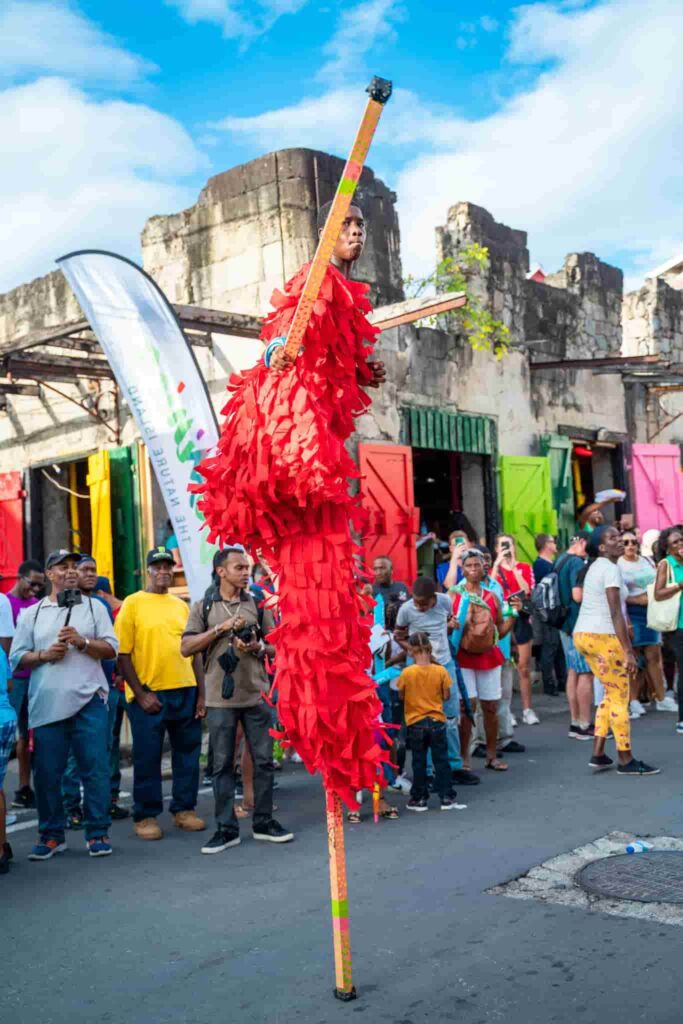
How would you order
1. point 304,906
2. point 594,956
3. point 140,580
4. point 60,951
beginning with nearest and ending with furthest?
point 594,956, point 60,951, point 304,906, point 140,580

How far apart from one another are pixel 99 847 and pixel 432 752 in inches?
77.2

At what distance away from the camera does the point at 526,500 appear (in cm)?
1288

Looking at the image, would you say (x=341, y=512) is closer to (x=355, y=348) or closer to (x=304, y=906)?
(x=355, y=348)

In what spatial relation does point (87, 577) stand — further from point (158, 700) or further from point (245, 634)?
point (245, 634)

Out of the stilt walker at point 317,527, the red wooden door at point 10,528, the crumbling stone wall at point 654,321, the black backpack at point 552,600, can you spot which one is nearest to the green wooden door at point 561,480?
the crumbling stone wall at point 654,321

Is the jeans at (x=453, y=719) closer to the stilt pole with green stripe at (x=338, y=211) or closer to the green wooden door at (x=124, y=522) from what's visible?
the stilt pole with green stripe at (x=338, y=211)

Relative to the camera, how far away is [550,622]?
892cm

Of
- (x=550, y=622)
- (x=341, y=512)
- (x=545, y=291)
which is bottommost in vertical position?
(x=550, y=622)

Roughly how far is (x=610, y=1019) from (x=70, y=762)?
4.19 metres

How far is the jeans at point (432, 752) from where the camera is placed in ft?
20.1

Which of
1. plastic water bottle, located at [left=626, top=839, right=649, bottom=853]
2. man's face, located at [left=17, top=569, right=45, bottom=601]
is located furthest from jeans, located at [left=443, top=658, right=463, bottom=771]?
man's face, located at [left=17, top=569, right=45, bottom=601]

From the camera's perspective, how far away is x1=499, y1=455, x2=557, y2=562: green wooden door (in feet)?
41.4

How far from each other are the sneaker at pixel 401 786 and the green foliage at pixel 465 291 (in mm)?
6775

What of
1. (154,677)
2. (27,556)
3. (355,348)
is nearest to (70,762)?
(154,677)
